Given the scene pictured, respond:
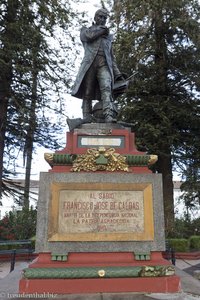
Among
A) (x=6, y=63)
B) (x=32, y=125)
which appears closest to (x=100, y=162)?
(x=6, y=63)

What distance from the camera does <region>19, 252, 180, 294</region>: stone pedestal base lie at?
5.29m

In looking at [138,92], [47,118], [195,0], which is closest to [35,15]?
[47,118]

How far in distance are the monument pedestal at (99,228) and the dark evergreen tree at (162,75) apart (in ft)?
38.9

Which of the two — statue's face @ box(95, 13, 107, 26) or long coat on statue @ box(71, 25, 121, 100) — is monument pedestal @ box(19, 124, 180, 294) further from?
statue's face @ box(95, 13, 107, 26)

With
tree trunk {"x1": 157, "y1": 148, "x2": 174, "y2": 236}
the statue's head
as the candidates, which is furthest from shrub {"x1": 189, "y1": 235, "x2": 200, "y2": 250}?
the statue's head

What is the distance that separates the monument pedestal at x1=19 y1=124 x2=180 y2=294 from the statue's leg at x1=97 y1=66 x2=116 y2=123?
1034 mm

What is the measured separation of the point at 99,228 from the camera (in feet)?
18.9

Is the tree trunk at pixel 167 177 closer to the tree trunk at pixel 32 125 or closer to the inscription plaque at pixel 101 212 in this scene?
the tree trunk at pixel 32 125

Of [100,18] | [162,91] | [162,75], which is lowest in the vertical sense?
[100,18]

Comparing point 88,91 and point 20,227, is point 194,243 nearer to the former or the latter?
point 20,227

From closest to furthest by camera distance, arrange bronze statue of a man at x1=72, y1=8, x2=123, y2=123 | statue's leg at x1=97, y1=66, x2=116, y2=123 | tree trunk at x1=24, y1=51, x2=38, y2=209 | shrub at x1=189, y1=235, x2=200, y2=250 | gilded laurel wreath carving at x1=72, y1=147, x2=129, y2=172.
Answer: gilded laurel wreath carving at x1=72, y1=147, x2=129, y2=172
statue's leg at x1=97, y1=66, x2=116, y2=123
bronze statue of a man at x1=72, y1=8, x2=123, y2=123
shrub at x1=189, y1=235, x2=200, y2=250
tree trunk at x1=24, y1=51, x2=38, y2=209

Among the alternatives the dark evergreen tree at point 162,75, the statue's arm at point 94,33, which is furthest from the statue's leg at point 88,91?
the dark evergreen tree at point 162,75

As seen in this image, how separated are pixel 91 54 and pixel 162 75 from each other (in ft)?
43.8

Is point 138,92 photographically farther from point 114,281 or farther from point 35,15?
point 114,281
